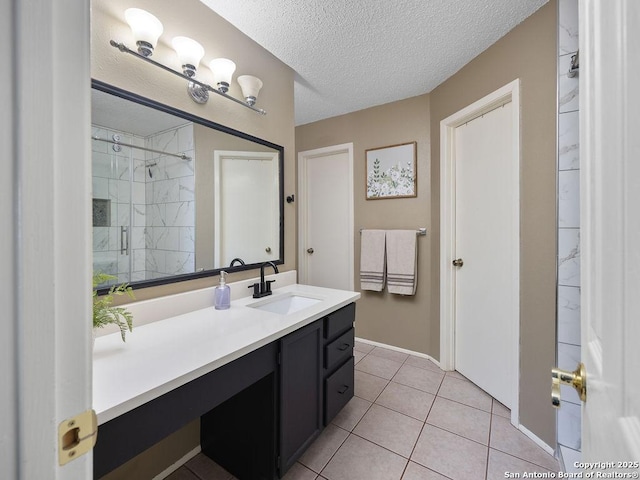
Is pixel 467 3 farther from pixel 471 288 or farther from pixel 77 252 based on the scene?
pixel 77 252

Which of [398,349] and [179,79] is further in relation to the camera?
[398,349]

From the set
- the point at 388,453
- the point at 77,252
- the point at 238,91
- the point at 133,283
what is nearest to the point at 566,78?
the point at 238,91

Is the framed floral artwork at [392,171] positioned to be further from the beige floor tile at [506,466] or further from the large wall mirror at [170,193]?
the beige floor tile at [506,466]

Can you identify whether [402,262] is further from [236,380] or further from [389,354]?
[236,380]

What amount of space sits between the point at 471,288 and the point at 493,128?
1168 mm

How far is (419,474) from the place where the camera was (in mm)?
1367

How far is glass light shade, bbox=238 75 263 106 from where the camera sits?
5.44 feet

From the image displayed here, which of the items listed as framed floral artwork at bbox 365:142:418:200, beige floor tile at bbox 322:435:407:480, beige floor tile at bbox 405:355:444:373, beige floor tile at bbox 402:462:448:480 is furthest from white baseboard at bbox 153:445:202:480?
framed floral artwork at bbox 365:142:418:200

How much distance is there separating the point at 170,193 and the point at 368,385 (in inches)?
75.2

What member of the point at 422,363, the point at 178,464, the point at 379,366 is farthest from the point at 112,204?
the point at 422,363

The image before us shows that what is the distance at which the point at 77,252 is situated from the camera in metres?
0.37

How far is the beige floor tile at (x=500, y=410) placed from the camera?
5.93 ft

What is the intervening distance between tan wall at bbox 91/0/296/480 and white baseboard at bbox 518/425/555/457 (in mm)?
1875

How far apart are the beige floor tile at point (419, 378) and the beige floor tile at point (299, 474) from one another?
1.05 meters
